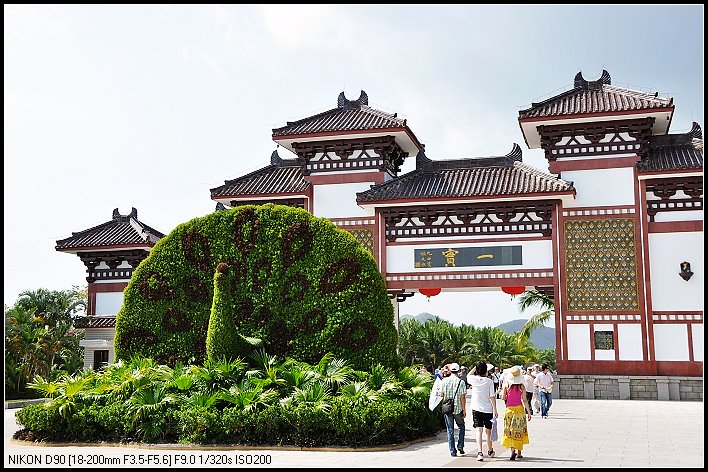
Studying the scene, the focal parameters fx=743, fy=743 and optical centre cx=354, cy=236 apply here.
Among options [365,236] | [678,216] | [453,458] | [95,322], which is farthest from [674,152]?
[95,322]

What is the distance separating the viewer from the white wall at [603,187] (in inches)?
868

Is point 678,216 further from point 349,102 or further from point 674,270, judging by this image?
point 349,102

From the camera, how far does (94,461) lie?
10203mm

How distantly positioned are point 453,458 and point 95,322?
19.3 meters

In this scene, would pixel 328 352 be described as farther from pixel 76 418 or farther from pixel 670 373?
pixel 670 373

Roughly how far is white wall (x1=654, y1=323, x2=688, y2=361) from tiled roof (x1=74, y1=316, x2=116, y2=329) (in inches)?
701

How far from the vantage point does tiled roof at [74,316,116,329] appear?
26.1 meters

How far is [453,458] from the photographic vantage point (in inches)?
400

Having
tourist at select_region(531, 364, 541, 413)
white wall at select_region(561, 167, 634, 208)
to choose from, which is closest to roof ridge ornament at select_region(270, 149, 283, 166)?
white wall at select_region(561, 167, 634, 208)

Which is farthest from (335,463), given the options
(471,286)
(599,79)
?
(599,79)

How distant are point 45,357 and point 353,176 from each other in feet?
48.5

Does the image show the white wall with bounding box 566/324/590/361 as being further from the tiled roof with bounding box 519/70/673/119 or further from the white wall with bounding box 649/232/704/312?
the tiled roof with bounding box 519/70/673/119

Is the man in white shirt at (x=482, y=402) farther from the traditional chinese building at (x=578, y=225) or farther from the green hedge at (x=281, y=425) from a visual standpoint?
the traditional chinese building at (x=578, y=225)

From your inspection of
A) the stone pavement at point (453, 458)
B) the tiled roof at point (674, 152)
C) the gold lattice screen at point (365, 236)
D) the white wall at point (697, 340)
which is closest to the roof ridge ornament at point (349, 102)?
the gold lattice screen at point (365, 236)
